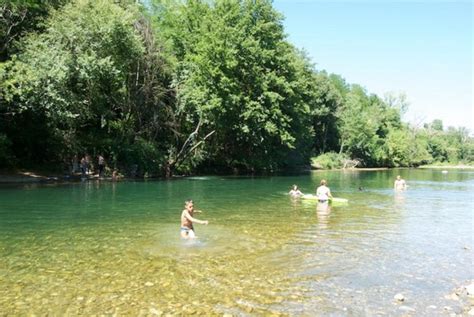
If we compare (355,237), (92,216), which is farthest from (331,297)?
(92,216)

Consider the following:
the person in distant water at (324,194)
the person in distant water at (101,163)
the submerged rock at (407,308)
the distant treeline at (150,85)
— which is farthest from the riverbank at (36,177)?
the submerged rock at (407,308)

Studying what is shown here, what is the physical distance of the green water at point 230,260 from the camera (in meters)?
8.78

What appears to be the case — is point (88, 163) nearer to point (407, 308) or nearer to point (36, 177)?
point (36, 177)

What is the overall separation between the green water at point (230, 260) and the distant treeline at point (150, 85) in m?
15.1

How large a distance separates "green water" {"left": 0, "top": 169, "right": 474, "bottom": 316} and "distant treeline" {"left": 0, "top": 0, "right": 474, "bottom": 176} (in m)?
15.1

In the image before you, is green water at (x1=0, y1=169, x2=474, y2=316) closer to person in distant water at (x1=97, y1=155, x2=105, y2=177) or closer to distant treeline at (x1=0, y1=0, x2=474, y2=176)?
distant treeline at (x1=0, y1=0, x2=474, y2=176)

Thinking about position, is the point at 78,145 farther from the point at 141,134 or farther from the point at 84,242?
the point at 84,242

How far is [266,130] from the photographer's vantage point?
4991 cm

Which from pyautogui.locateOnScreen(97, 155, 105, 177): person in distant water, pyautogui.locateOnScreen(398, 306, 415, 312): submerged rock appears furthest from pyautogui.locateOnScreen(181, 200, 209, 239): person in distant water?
pyautogui.locateOnScreen(97, 155, 105, 177): person in distant water

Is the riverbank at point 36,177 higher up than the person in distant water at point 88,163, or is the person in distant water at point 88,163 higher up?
the person in distant water at point 88,163

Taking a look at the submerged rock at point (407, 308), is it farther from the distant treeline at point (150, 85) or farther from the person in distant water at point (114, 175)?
the person in distant water at point (114, 175)

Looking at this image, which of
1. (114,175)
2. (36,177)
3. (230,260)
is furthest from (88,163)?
(230,260)

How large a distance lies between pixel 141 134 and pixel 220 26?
44.6 feet

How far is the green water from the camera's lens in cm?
878
